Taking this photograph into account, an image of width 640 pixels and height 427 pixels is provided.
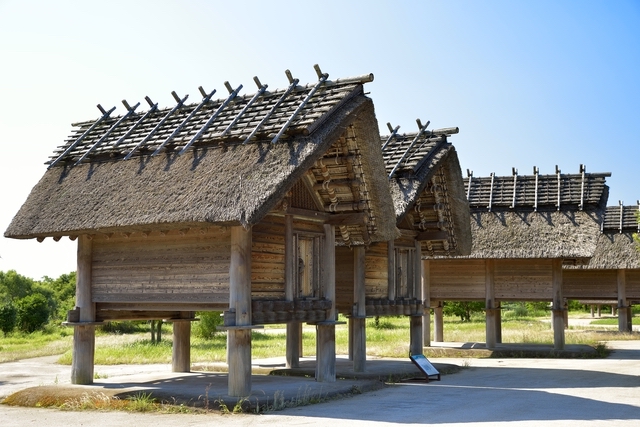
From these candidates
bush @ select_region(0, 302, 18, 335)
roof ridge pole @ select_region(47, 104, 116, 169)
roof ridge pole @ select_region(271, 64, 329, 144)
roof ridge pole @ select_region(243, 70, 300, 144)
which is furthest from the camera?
bush @ select_region(0, 302, 18, 335)

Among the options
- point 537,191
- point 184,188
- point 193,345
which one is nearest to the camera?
point 184,188

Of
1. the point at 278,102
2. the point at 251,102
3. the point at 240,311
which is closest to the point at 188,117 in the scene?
the point at 251,102

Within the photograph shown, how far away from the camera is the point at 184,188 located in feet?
46.4

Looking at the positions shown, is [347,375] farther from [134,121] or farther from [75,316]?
[134,121]

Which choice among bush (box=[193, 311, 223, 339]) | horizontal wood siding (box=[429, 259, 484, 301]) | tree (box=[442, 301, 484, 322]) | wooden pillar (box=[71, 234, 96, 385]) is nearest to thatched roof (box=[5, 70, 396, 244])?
wooden pillar (box=[71, 234, 96, 385])

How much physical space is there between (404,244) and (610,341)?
14942mm

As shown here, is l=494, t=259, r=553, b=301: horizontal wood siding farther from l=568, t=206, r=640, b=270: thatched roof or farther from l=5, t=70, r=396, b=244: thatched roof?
l=5, t=70, r=396, b=244: thatched roof

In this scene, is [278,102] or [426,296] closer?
[278,102]

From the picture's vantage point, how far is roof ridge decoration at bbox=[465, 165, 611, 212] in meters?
27.7

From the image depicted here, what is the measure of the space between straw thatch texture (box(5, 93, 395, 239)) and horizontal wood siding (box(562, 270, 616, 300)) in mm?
18635

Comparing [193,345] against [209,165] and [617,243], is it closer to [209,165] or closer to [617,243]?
[209,165]

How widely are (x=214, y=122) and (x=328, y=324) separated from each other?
4.71 meters

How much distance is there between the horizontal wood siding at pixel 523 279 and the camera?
84.7ft

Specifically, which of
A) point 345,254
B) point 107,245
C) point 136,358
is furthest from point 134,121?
point 136,358
